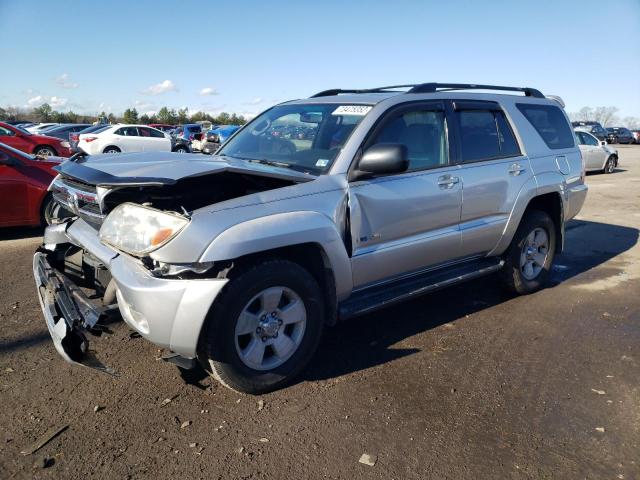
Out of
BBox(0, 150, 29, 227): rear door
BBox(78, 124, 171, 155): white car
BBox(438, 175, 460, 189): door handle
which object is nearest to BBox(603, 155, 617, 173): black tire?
BBox(78, 124, 171, 155): white car

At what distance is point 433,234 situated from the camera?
13.3 ft

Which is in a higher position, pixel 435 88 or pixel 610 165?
pixel 435 88

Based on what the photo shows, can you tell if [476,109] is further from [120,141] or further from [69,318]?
[120,141]

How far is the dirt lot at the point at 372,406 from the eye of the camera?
2.62 meters

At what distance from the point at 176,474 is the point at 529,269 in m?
3.99

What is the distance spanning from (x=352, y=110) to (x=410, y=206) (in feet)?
2.86

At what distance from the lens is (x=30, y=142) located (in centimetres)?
1564

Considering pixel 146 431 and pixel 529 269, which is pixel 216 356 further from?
pixel 529 269

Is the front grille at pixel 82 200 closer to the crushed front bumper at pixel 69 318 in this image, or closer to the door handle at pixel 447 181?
the crushed front bumper at pixel 69 318

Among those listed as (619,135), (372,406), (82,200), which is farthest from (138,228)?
(619,135)

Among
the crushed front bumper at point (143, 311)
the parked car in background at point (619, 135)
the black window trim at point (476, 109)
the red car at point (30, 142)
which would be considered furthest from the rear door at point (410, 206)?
the parked car in background at point (619, 135)

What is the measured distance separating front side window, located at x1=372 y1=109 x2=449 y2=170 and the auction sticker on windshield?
19 cm

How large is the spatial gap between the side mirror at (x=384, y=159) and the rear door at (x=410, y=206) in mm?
151

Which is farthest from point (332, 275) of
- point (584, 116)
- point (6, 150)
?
point (584, 116)
